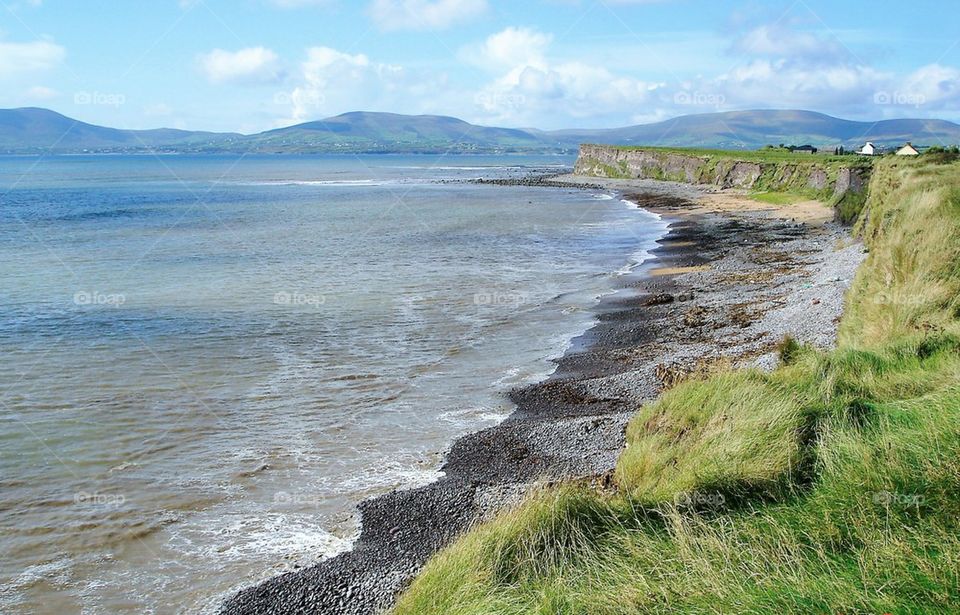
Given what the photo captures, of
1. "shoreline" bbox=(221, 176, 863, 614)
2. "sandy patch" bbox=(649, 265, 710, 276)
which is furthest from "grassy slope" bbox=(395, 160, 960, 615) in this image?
"sandy patch" bbox=(649, 265, 710, 276)

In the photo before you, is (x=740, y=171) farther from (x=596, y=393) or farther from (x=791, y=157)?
(x=596, y=393)

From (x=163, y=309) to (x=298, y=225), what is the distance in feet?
105

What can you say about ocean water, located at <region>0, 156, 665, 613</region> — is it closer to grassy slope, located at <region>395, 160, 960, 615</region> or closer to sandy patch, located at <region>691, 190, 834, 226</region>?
grassy slope, located at <region>395, 160, 960, 615</region>

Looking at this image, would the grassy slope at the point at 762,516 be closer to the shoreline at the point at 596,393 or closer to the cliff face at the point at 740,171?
the shoreline at the point at 596,393

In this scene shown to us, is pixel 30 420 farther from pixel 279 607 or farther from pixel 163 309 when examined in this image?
pixel 163 309

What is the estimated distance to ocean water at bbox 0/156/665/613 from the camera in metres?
10.2

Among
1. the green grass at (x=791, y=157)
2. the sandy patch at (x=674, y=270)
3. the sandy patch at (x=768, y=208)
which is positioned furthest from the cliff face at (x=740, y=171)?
the sandy patch at (x=674, y=270)

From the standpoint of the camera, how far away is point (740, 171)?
7875cm

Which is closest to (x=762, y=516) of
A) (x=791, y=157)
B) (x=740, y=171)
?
(x=740, y=171)

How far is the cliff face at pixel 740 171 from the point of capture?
49.3 meters

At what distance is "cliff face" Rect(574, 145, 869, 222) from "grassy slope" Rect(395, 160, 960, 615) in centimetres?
3905

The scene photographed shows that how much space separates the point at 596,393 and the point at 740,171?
6981 cm

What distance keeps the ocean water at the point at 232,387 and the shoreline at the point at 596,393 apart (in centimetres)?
56

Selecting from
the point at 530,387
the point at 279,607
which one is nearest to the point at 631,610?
the point at 279,607
